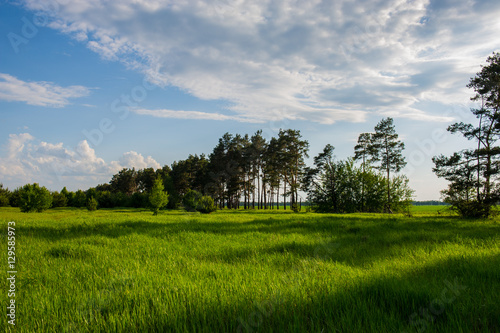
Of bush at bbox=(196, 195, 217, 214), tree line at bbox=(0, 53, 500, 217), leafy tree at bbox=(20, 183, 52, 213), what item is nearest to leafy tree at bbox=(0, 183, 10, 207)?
tree line at bbox=(0, 53, 500, 217)

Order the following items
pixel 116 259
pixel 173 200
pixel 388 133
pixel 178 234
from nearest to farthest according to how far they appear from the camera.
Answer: pixel 116 259
pixel 178 234
pixel 388 133
pixel 173 200

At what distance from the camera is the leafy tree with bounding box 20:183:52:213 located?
30.7 m

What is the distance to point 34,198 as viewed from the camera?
3106 cm

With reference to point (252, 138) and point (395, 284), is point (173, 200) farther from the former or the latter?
point (395, 284)

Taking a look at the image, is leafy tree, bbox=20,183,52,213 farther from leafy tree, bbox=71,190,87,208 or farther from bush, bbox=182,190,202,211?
leafy tree, bbox=71,190,87,208

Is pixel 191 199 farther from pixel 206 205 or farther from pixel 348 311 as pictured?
pixel 348 311

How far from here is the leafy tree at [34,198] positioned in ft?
101

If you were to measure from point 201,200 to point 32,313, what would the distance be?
110ft

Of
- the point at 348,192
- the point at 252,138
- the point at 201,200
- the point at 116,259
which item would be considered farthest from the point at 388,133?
the point at 116,259

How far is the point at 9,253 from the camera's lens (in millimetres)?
5309

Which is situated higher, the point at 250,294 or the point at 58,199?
the point at 250,294

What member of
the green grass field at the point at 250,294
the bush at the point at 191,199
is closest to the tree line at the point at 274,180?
the bush at the point at 191,199

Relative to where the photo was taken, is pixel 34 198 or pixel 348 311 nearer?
pixel 348 311

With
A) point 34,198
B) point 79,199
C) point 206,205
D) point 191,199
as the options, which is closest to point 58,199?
point 79,199
